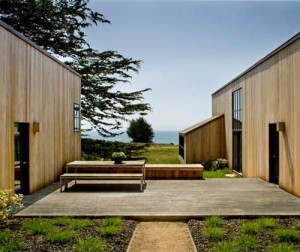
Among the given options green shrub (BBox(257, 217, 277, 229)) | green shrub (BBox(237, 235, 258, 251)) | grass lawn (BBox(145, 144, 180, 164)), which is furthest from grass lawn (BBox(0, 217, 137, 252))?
grass lawn (BBox(145, 144, 180, 164))

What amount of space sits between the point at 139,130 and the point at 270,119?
2827cm

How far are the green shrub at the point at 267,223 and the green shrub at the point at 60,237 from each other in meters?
3.19

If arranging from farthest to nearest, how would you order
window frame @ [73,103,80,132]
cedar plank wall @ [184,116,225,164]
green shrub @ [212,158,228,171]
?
cedar plank wall @ [184,116,225,164] → green shrub @ [212,158,228,171] → window frame @ [73,103,80,132]

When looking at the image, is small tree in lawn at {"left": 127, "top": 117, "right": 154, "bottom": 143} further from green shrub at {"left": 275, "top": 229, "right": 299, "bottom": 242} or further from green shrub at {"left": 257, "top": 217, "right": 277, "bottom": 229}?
green shrub at {"left": 275, "top": 229, "right": 299, "bottom": 242}

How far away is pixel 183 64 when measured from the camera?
1769 centimetres

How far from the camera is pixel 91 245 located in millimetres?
4586

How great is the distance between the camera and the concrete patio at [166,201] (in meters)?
6.36

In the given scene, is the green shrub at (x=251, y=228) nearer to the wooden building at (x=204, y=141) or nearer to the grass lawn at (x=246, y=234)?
the grass lawn at (x=246, y=234)

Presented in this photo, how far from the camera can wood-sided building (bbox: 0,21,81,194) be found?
7.16 metres

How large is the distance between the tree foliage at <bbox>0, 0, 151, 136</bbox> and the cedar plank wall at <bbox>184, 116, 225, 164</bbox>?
522cm

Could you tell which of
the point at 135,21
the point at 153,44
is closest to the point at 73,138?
the point at 135,21

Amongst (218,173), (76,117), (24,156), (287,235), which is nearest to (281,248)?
(287,235)

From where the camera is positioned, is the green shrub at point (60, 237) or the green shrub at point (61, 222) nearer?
the green shrub at point (60, 237)

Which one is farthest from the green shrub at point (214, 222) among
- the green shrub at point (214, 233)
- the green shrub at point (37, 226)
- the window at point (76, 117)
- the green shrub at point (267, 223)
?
the window at point (76, 117)
